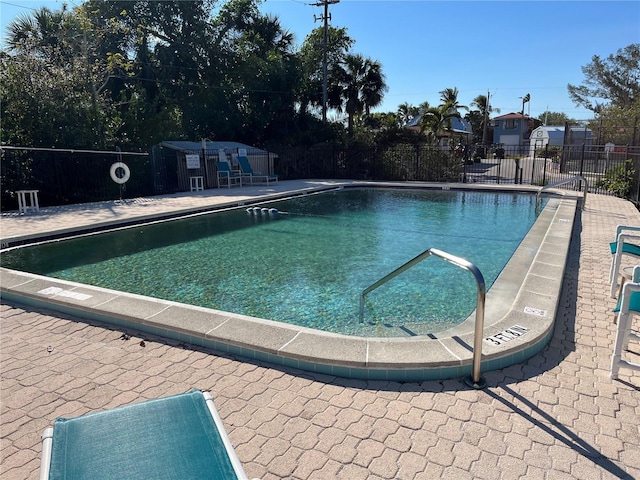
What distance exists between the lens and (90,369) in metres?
2.96

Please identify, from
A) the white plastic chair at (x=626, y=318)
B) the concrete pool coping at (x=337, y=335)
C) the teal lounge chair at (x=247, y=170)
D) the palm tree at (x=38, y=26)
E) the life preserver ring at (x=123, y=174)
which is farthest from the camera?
the teal lounge chair at (x=247, y=170)

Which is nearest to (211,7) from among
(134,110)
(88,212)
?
(134,110)

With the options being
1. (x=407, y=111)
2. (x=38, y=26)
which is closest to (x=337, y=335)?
(x=38, y=26)

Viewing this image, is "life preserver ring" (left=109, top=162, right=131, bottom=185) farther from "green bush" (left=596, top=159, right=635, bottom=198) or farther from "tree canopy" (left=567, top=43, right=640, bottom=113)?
"tree canopy" (left=567, top=43, right=640, bottom=113)

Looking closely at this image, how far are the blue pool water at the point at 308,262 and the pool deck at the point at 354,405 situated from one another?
51.3 inches

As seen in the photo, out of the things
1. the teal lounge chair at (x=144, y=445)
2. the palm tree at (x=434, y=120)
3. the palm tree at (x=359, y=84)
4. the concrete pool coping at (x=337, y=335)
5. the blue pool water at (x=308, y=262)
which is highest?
the palm tree at (x=359, y=84)

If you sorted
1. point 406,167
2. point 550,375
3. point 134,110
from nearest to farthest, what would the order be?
1. point 550,375
2. point 134,110
3. point 406,167

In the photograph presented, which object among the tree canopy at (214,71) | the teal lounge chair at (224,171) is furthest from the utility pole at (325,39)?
the teal lounge chair at (224,171)

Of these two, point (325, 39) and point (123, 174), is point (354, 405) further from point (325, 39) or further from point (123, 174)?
point (325, 39)

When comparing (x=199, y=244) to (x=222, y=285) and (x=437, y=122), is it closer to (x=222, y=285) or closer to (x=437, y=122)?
(x=222, y=285)

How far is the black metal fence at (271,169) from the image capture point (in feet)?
35.2

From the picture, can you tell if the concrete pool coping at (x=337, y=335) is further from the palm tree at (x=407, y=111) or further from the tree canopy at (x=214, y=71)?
the palm tree at (x=407, y=111)

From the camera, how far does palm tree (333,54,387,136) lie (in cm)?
2142

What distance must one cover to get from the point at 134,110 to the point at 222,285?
12.2m
